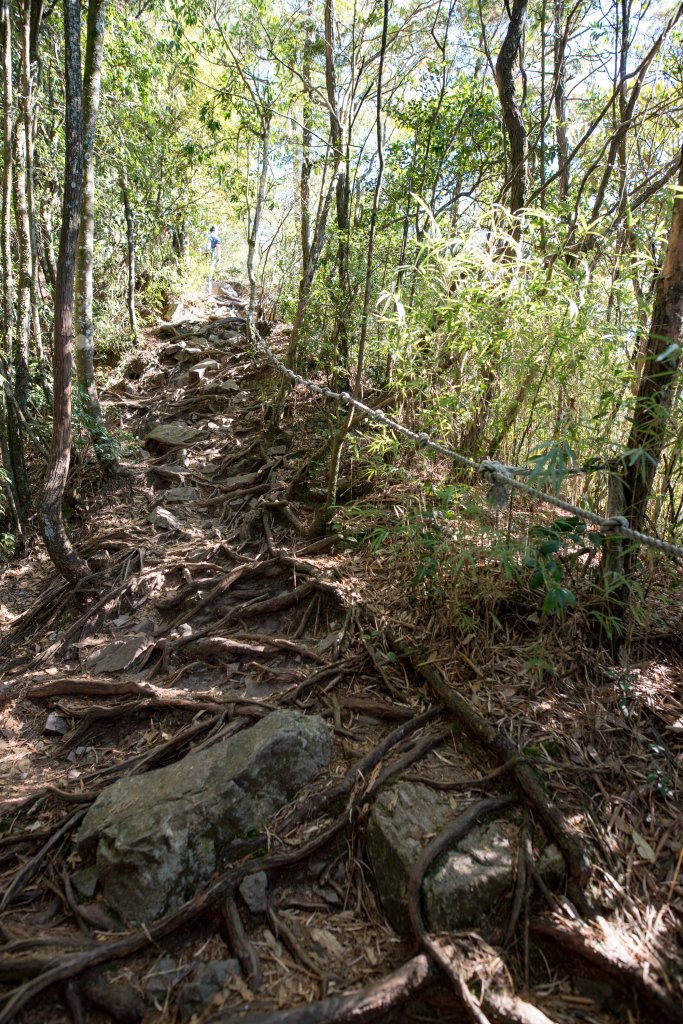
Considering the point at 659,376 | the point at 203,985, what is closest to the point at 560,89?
the point at 659,376

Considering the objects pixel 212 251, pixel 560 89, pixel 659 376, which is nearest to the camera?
pixel 659 376

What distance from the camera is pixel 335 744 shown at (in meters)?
2.36

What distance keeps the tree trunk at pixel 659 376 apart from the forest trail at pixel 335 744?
27.3 inches

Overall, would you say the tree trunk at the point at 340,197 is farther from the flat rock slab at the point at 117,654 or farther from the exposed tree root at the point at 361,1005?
the exposed tree root at the point at 361,1005

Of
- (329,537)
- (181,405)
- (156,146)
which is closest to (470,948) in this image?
(329,537)

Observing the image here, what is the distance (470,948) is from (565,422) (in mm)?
1711

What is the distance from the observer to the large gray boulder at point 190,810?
1.90 metres

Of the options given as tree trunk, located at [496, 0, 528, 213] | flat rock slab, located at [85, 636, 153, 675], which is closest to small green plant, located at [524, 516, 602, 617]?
flat rock slab, located at [85, 636, 153, 675]

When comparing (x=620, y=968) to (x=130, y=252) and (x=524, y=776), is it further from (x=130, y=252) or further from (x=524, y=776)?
(x=130, y=252)

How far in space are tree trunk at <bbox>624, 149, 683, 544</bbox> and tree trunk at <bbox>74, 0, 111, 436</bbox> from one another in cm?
446

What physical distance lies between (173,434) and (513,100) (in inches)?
161

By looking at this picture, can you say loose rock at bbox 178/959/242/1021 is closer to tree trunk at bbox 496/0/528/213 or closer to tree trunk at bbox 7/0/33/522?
tree trunk at bbox 496/0/528/213

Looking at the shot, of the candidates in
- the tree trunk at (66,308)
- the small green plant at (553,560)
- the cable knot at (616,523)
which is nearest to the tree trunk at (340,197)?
the tree trunk at (66,308)

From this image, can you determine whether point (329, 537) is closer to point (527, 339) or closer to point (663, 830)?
point (527, 339)
